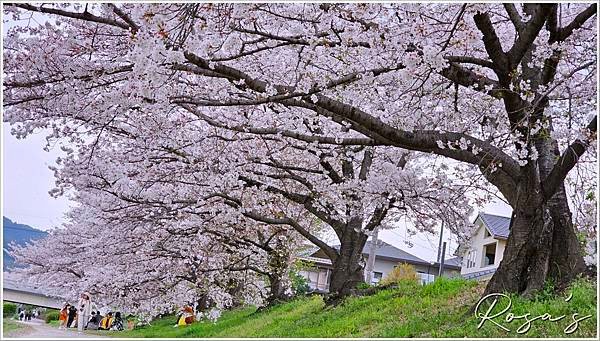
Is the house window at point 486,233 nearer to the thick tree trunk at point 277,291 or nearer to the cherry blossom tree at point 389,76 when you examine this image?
the thick tree trunk at point 277,291

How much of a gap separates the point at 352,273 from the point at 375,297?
1089 mm

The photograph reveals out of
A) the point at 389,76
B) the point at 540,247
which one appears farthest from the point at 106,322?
the point at 540,247

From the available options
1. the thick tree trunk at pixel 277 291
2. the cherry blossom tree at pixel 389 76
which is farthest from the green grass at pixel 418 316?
the thick tree trunk at pixel 277 291

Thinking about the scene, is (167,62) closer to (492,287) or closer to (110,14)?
(110,14)

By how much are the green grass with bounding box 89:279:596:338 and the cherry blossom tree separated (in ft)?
1.26

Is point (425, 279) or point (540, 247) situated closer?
point (540, 247)

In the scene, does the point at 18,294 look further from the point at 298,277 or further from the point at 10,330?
the point at 298,277

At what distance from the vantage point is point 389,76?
5.47 metres

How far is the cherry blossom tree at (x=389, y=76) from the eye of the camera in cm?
429

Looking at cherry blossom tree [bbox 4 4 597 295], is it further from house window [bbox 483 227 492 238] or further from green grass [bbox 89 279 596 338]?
house window [bbox 483 227 492 238]

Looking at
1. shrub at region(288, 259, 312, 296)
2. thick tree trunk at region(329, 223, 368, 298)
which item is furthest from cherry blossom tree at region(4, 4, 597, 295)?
shrub at region(288, 259, 312, 296)

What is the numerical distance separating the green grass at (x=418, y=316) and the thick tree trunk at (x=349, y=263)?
47 centimetres

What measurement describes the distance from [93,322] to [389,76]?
18.4ft
